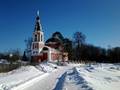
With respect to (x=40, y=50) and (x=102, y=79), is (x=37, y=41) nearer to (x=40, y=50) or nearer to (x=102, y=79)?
(x=40, y=50)

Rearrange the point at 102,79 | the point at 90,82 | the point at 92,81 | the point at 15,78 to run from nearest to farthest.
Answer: the point at 90,82 < the point at 92,81 < the point at 102,79 < the point at 15,78

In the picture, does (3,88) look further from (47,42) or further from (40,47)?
(47,42)

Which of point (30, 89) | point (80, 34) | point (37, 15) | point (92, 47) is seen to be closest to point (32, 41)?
point (37, 15)

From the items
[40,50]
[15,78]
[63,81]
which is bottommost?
[63,81]

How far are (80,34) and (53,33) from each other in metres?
21.7

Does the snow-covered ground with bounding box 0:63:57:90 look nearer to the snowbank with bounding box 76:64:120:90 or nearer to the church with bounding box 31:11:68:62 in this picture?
the snowbank with bounding box 76:64:120:90

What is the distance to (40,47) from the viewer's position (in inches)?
3430

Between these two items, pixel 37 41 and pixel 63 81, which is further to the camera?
pixel 37 41

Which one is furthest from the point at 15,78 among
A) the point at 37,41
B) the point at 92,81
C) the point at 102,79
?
the point at 37,41

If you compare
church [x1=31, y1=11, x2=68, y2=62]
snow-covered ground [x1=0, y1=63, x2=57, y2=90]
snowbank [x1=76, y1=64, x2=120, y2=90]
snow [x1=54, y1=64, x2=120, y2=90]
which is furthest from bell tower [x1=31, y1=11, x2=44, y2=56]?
snow [x1=54, y1=64, x2=120, y2=90]

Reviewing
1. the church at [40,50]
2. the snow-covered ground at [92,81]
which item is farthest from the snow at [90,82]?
the church at [40,50]

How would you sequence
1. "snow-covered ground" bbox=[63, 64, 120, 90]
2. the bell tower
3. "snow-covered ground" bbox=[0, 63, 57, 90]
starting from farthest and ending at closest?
the bell tower, "snow-covered ground" bbox=[0, 63, 57, 90], "snow-covered ground" bbox=[63, 64, 120, 90]

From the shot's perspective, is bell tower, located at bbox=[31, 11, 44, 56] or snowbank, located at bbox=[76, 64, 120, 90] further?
bell tower, located at bbox=[31, 11, 44, 56]

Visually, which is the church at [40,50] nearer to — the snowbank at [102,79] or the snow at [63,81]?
the snowbank at [102,79]
